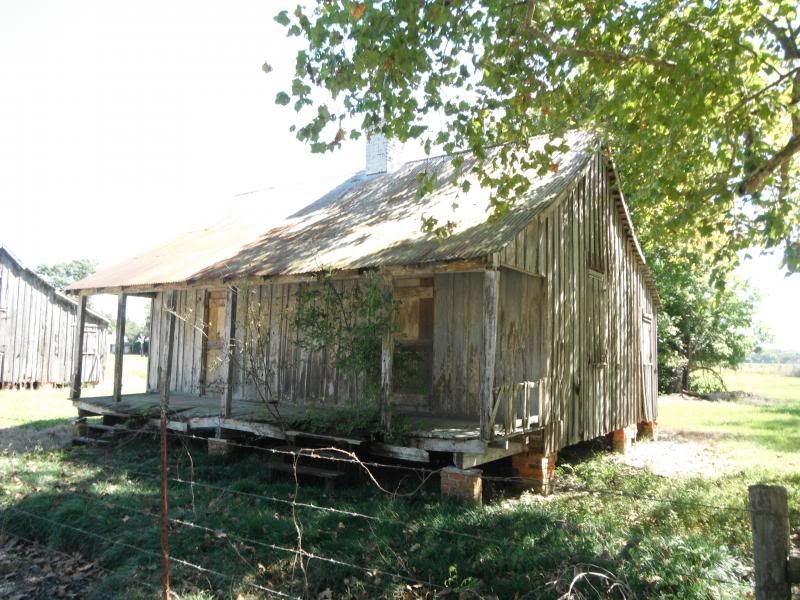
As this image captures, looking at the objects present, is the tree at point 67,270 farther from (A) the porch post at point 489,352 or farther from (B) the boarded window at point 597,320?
(A) the porch post at point 489,352

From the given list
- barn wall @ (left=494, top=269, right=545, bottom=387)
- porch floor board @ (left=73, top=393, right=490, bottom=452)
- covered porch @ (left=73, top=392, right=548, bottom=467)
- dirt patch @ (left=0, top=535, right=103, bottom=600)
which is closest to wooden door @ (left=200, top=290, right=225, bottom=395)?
porch floor board @ (left=73, top=393, right=490, bottom=452)

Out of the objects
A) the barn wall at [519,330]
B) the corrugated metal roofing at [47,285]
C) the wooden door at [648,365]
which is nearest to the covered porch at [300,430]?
the barn wall at [519,330]

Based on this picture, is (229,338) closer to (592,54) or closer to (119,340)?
(119,340)

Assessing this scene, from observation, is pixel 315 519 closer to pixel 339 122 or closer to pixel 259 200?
pixel 339 122

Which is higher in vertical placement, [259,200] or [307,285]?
[259,200]

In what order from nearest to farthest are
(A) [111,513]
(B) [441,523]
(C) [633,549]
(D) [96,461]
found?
(C) [633,549]
(B) [441,523]
(A) [111,513]
(D) [96,461]

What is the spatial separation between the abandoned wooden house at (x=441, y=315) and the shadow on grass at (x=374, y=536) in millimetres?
1019

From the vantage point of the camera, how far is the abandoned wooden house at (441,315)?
29.2ft

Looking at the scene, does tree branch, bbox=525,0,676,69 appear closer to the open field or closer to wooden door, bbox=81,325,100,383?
the open field

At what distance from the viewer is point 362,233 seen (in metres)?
10.9

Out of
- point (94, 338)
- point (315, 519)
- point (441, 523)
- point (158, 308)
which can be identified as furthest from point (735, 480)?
point (94, 338)

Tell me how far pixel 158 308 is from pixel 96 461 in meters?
5.67

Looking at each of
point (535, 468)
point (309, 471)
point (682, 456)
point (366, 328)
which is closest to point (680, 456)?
point (682, 456)

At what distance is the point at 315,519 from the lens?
25.1ft
